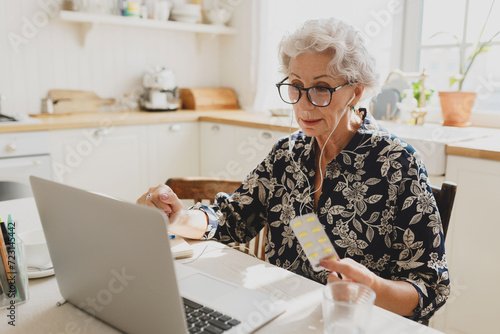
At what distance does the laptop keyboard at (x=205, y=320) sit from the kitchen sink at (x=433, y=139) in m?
1.41

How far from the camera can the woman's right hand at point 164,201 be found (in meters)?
1.11

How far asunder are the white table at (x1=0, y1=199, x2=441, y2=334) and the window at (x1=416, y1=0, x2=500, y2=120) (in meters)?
2.03

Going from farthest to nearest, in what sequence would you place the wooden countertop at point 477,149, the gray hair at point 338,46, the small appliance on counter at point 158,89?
the small appliance on counter at point 158,89 → the wooden countertop at point 477,149 → the gray hair at point 338,46

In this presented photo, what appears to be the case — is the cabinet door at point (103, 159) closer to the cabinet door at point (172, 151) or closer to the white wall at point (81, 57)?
the cabinet door at point (172, 151)

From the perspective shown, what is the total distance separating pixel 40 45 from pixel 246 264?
266 cm

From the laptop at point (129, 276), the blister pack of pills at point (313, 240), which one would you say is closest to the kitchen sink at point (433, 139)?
the blister pack of pills at point (313, 240)

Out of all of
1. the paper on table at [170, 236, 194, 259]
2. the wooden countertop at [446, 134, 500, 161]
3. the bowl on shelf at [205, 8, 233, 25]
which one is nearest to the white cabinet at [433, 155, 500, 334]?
the wooden countertop at [446, 134, 500, 161]

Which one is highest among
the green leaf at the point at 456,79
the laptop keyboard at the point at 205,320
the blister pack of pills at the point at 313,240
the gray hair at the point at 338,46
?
the gray hair at the point at 338,46

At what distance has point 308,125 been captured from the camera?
4.05 ft

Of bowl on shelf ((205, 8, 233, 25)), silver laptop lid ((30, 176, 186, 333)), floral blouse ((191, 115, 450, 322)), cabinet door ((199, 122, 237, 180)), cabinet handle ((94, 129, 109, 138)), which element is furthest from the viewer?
bowl on shelf ((205, 8, 233, 25))

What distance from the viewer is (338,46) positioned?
1.15 metres

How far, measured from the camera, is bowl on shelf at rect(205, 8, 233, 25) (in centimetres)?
369

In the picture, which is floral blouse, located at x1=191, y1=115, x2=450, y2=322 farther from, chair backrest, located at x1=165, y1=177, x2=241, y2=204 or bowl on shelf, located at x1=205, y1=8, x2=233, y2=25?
bowl on shelf, located at x1=205, y1=8, x2=233, y2=25

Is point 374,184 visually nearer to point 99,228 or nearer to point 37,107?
point 99,228
